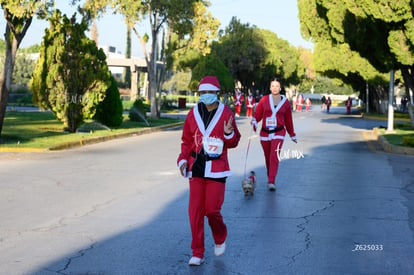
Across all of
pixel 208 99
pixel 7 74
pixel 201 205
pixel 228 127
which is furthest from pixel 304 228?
pixel 7 74

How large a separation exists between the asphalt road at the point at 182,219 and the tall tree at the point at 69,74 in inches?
286

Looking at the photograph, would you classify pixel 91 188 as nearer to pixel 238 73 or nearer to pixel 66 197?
pixel 66 197

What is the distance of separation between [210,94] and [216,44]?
71698 mm

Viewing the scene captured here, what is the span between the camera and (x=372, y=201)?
10.8 m

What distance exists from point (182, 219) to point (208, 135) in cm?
256

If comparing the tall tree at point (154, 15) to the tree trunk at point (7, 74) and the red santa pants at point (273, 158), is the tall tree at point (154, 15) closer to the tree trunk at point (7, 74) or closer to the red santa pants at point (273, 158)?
the tree trunk at point (7, 74)

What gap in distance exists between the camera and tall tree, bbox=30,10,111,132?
23328 millimetres

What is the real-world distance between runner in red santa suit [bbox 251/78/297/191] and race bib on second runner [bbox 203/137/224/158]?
4983 mm

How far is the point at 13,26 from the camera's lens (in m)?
19.8

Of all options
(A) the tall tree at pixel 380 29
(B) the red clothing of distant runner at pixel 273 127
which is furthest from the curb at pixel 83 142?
(A) the tall tree at pixel 380 29

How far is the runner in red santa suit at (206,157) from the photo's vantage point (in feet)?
21.9

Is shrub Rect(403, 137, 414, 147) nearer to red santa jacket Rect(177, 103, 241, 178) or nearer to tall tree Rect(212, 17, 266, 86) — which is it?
red santa jacket Rect(177, 103, 241, 178)

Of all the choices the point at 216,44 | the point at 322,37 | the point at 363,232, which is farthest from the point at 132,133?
the point at 216,44

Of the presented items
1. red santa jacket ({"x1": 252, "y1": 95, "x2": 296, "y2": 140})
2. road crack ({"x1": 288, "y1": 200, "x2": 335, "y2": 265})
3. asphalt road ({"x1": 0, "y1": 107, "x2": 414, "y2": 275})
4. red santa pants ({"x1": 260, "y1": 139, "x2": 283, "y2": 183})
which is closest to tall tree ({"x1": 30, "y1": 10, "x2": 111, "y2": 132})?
asphalt road ({"x1": 0, "y1": 107, "x2": 414, "y2": 275})
